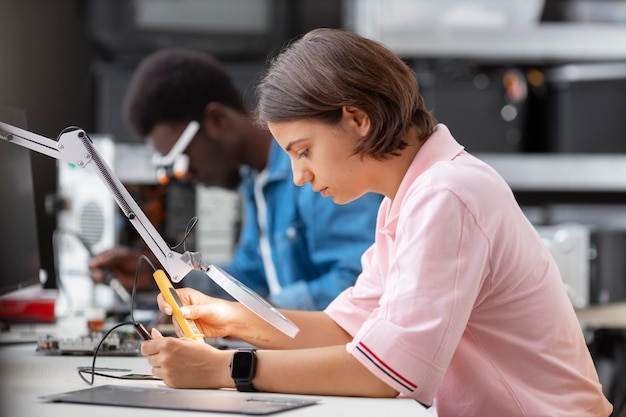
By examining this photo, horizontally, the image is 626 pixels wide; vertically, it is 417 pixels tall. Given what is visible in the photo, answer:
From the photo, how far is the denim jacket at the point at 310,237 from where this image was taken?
2355mm

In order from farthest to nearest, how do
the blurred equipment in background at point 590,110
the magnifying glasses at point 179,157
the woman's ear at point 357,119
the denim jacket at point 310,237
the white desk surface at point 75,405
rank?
the blurred equipment in background at point 590,110
the magnifying glasses at point 179,157
the denim jacket at point 310,237
the woman's ear at point 357,119
the white desk surface at point 75,405

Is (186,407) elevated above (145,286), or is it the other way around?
(186,407)

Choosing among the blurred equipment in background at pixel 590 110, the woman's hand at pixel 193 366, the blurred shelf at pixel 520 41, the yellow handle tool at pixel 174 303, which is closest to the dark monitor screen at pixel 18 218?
the yellow handle tool at pixel 174 303

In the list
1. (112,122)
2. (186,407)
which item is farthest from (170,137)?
(186,407)

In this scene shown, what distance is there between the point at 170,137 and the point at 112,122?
0.89 metres

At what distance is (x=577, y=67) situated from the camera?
11.7ft

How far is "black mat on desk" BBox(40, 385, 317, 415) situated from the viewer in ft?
3.70

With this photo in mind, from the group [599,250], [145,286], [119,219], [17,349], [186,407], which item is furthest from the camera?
[599,250]

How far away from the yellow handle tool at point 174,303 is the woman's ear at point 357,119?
1.22ft

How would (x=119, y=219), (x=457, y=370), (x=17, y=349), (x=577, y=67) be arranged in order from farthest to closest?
(x=577, y=67) → (x=119, y=219) → (x=17, y=349) → (x=457, y=370)

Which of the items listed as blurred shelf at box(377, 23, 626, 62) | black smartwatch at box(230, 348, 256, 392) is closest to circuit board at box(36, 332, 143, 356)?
black smartwatch at box(230, 348, 256, 392)

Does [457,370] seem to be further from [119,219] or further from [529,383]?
[119,219]

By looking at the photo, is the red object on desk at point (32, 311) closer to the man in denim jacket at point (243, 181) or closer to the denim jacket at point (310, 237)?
the man in denim jacket at point (243, 181)

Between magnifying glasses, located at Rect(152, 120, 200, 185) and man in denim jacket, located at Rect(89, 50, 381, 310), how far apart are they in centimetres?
1
